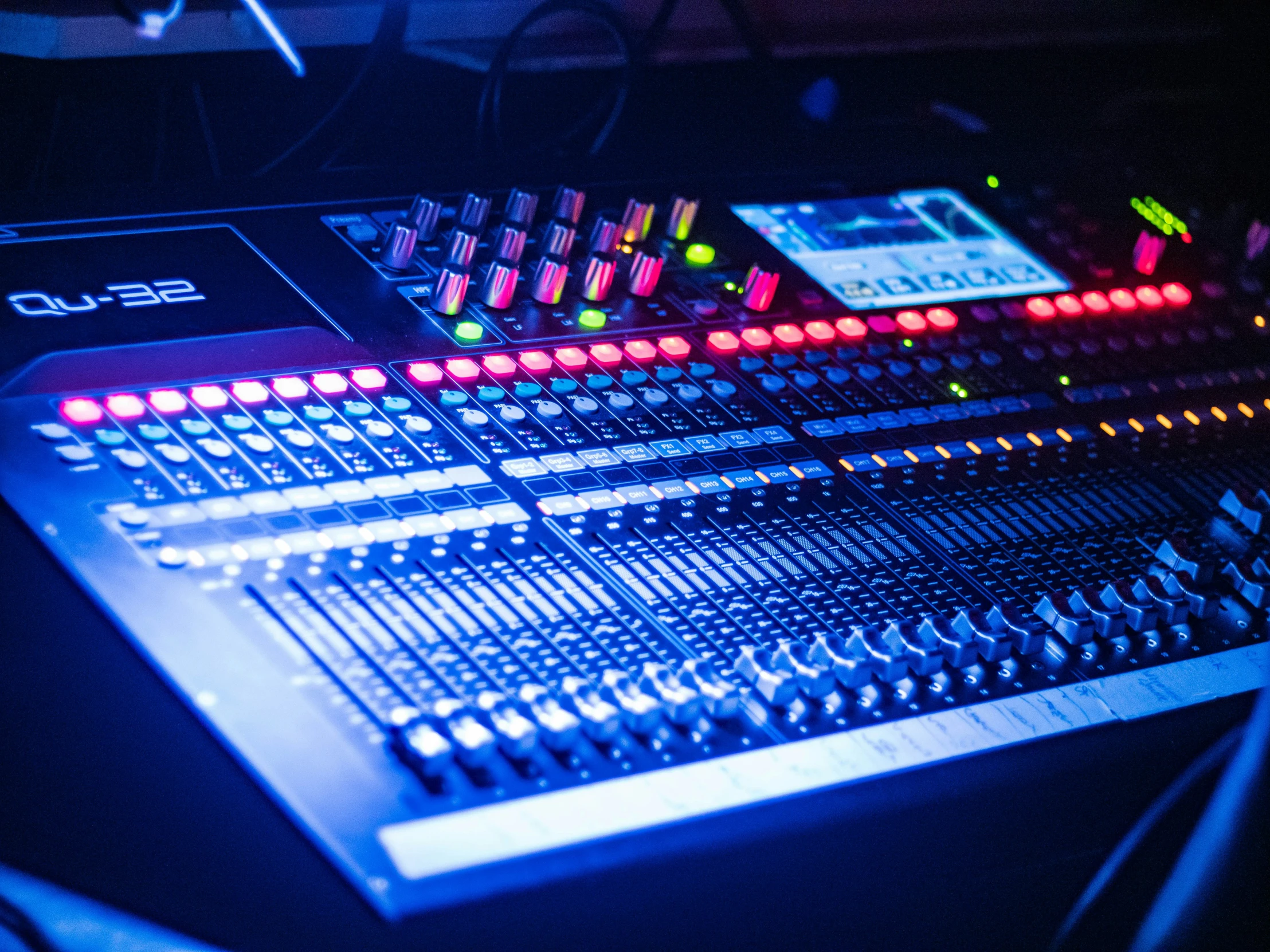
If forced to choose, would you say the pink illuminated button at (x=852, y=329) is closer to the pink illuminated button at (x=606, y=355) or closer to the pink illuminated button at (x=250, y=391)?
the pink illuminated button at (x=606, y=355)

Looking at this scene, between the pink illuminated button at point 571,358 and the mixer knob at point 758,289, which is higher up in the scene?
the mixer knob at point 758,289

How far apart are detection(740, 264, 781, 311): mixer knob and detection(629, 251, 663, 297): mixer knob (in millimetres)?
87

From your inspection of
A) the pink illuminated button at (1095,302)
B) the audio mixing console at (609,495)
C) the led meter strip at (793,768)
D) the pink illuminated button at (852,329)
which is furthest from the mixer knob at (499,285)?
the pink illuminated button at (1095,302)

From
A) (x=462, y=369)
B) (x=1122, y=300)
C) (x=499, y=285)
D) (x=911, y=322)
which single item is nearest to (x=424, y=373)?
(x=462, y=369)

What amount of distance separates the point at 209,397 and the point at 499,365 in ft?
0.78

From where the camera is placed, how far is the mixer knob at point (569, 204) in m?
1.31

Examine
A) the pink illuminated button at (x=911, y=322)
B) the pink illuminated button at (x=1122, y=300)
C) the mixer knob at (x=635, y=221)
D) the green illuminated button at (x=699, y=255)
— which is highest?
the mixer knob at (x=635, y=221)

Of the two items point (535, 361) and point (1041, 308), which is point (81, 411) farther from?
point (1041, 308)

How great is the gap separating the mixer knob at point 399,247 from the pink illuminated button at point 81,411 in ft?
1.09

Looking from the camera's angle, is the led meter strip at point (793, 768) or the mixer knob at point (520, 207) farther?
the mixer knob at point (520, 207)

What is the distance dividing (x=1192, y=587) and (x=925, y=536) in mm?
219

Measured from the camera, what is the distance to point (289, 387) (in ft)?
3.32

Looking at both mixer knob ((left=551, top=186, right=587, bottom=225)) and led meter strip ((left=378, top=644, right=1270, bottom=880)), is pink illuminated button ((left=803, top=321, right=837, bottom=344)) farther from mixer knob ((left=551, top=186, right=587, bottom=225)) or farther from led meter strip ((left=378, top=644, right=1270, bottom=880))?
led meter strip ((left=378, top=644, right=1270, bottom=880))

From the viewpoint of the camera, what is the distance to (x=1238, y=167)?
1903 mm
